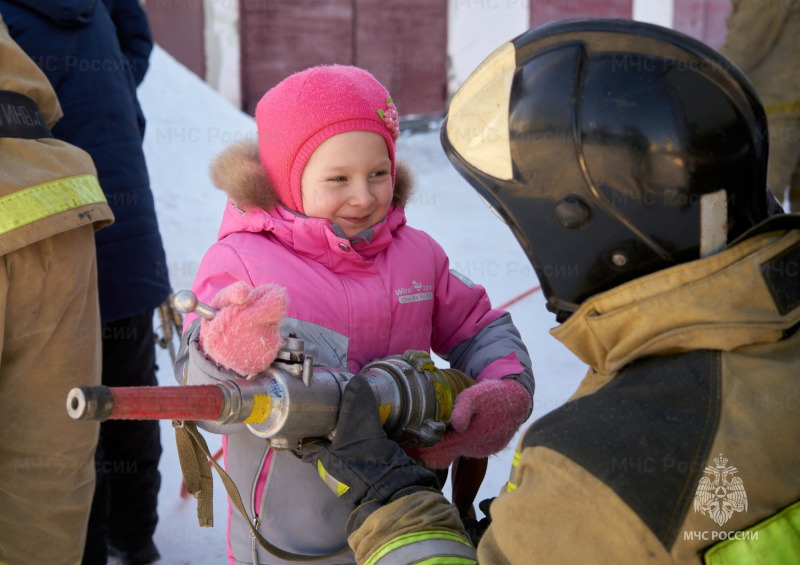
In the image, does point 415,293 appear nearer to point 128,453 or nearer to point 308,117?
point 308,117

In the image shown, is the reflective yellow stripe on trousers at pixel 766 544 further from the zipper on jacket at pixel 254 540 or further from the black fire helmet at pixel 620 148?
the zipper on jacket at pixel 254 540

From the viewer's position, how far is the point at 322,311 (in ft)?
5.78

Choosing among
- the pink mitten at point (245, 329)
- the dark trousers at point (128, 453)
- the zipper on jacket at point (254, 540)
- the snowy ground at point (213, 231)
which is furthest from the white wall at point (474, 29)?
the pink mitten at point (245, 329)

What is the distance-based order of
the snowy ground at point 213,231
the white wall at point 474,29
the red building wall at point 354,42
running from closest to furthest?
the snowy ground at point 213,231
the red building wall at point 354,42
the white wall at point 474,29

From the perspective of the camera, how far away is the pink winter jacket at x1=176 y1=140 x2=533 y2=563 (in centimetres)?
172

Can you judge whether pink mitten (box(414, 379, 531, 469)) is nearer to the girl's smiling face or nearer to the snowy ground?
the girl's smiling face

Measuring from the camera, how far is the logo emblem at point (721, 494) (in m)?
1.04

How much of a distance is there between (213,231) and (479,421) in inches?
174

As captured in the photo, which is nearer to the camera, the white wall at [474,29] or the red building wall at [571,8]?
the white wall at [474,29]

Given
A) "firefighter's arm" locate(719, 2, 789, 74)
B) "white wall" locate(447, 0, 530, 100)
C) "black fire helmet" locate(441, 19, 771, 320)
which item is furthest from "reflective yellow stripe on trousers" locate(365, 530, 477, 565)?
"white wall" locate(447, 0, 530, 100)

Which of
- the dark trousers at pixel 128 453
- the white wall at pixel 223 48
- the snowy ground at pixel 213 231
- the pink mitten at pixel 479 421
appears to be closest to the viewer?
the pink mitten at pixel 479 421

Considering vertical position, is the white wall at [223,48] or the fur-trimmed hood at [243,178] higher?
the fur-trimmed hood at [243,178]

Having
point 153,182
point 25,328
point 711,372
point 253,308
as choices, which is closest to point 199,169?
point 153,182

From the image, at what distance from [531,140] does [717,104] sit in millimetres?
306
